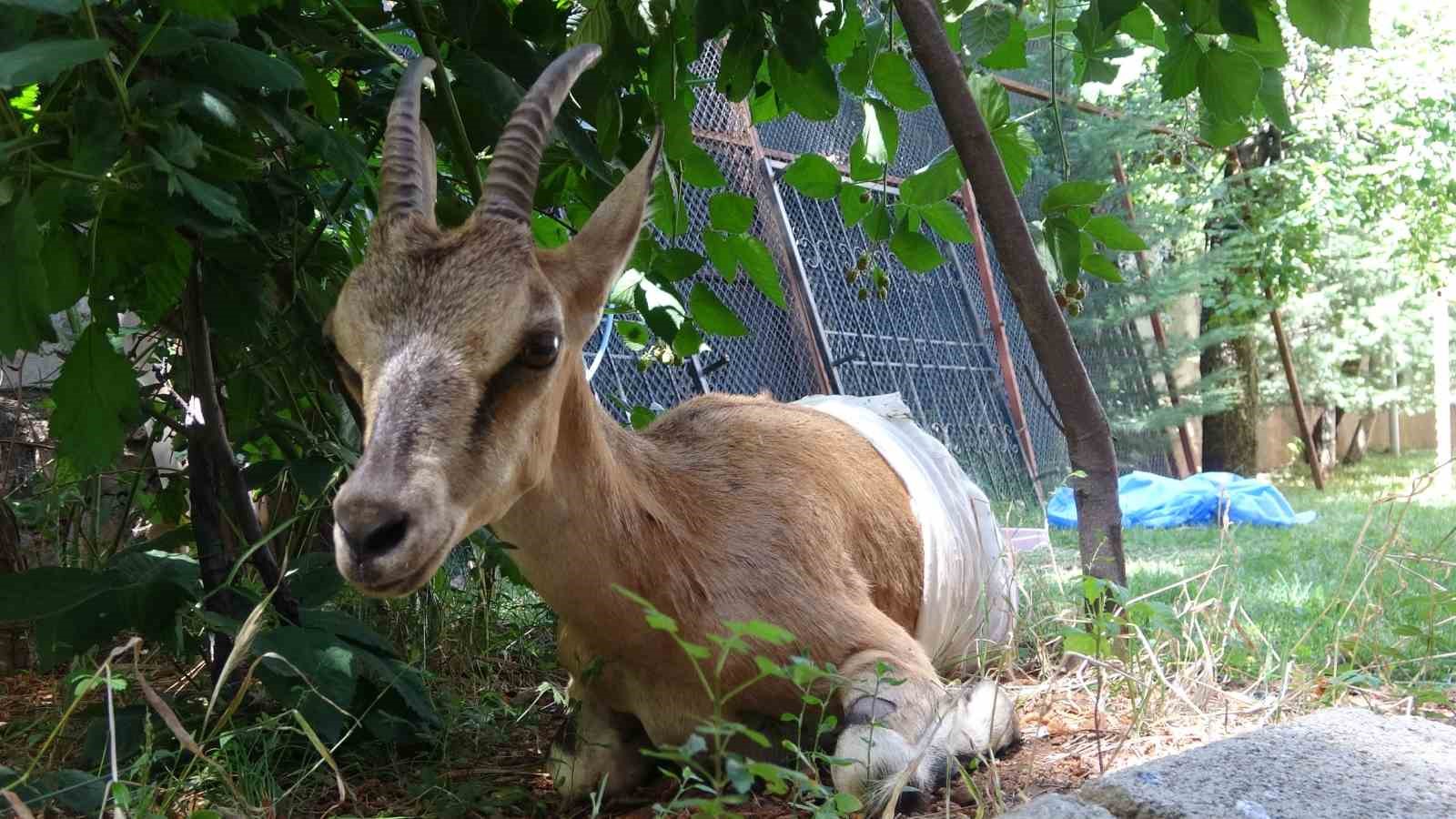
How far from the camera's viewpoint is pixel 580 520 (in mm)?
2758

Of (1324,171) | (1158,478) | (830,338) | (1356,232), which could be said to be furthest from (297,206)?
(1356,232)

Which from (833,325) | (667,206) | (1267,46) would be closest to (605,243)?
(667,206)

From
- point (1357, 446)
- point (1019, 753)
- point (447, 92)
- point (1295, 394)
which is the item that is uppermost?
point (447, 92)

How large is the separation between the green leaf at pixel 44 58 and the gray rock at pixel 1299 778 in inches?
81.9

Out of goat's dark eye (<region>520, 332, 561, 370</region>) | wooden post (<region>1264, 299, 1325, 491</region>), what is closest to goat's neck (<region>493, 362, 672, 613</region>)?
goat's dark eye (<region>520, 332, 561, 370</region>)

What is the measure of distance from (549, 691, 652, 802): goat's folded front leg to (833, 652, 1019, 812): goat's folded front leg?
22.8 inches

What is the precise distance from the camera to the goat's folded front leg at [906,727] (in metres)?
2.66

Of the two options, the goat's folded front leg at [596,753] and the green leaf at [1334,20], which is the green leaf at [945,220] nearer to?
the green leaf at [1334,20]

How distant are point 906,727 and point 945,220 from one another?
4.95 feet

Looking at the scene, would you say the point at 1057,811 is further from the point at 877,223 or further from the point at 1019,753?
the point at 877,223

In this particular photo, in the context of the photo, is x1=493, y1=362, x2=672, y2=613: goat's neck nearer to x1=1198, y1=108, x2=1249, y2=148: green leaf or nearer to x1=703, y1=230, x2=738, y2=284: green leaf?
x1=703, y1=230, x2=738, y2=284: green leaf

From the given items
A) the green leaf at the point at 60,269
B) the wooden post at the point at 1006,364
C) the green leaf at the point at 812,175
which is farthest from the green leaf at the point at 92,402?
the wooden post at the point at 1006,364

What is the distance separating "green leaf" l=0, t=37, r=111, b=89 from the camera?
1.78 meters

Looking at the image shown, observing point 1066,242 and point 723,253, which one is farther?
point 723,253
